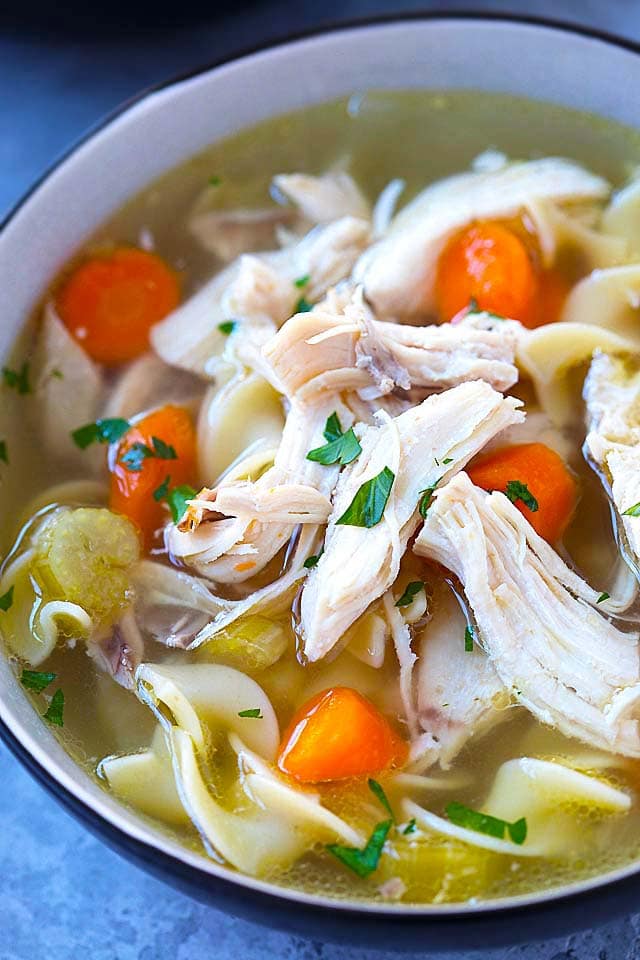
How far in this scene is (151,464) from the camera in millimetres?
2938

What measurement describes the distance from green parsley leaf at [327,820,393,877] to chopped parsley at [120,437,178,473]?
1.14 m

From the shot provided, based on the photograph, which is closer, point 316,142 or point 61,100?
point 316,142

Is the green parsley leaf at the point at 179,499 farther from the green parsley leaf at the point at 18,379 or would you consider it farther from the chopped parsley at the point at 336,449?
the green parsley leaf at the point at 18,379

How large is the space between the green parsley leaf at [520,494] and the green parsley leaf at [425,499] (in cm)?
22

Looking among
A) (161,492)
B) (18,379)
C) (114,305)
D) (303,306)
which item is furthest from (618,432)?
(18,379)

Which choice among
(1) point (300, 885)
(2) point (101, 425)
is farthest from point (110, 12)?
(1) point (300, 885)

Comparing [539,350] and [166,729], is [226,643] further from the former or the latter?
[539,350]

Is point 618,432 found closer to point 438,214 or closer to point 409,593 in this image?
point 409,593

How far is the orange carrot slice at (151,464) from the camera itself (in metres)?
2.90

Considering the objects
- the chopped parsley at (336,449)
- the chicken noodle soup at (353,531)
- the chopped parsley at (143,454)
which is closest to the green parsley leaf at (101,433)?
the chicken noodle soup at (353,531)

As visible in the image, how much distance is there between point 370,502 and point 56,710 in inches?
35.1

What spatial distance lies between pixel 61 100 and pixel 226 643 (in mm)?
2513

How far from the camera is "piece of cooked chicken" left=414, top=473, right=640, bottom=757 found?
7.82ft

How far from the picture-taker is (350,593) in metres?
2.44
